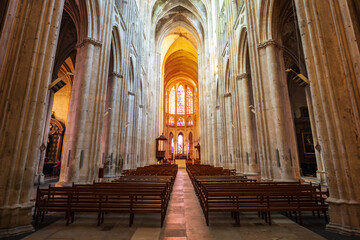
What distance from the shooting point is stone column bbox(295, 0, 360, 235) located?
12.6 feet

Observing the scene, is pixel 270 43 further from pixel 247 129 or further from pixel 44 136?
pixel 44 136

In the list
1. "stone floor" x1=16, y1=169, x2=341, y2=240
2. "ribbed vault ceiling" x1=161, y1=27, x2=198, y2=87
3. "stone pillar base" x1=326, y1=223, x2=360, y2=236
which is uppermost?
"ribbed vault ceiling" x1=161, y1=27, x2=198, y2=87

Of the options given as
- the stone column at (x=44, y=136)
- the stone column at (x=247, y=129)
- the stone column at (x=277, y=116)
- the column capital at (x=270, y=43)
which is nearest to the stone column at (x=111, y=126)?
the stone column at (x=44, y=136)

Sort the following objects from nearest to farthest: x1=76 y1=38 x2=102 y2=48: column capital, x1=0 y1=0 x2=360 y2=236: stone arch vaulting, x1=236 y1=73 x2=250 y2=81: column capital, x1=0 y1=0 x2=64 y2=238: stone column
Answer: x1=0 y1=0 x2=64 y2=238: stone column → x1=0 y1=0 x2=360 y2=236: stone arch vaulting → x1=76 y1=38 x2=102 y2=48: column capital → x1=236 y1=73 x2=250 y2=81: column capital

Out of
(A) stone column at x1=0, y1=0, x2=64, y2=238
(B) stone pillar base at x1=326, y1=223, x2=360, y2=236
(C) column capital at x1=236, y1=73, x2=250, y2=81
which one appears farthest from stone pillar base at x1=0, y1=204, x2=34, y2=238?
(C) column capital at x1=236, y1=73, x2=250, y2=81

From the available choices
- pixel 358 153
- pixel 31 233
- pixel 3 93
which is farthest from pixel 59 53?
pixel 358 153

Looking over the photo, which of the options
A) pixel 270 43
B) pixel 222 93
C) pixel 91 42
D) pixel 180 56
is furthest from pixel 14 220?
pixel 180 56

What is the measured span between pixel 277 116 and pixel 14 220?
29.6ft

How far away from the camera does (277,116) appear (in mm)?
8172

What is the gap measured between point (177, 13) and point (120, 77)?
23954mm

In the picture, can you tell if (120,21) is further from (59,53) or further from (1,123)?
(1,123)

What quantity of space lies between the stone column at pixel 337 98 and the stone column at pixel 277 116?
3.60m

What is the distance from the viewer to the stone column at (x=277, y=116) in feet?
25.4

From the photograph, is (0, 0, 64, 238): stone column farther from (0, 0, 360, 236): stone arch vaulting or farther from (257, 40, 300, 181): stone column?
(257, 40, 300, 181): stone column
